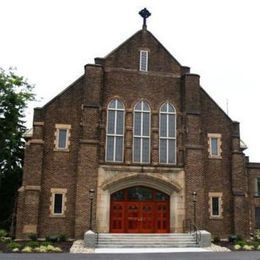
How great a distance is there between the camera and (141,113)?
92.6 feet

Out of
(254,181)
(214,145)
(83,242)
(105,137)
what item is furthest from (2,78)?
(254,181)

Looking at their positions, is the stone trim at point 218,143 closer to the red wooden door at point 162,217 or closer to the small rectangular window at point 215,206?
the small rectangular window at point 215,206

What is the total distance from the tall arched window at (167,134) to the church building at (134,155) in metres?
0.07

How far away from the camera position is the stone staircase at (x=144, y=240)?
23.3 metres

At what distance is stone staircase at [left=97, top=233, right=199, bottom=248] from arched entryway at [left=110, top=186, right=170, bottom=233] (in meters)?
1.67

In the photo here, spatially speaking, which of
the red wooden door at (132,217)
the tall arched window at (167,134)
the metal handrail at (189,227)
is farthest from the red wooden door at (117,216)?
the tall arched window at (167,134)

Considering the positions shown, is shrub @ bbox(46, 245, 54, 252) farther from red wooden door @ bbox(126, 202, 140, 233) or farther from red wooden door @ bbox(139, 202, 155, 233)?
red wooden door @ bbox(139, 202, 155, 233)

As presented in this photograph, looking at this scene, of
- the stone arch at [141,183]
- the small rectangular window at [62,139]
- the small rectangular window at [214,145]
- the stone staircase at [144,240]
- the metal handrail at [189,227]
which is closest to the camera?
the stone staircase at [144,240]

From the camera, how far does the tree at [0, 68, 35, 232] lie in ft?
101

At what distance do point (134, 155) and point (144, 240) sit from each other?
5.84 meters

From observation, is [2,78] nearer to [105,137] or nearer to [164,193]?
[105,137]

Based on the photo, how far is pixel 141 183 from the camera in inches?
1070

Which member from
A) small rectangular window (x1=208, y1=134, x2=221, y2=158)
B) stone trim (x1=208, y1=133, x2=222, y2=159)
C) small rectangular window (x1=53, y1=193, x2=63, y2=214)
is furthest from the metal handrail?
small rectangular window (x1=53, y1=193, x2=63, y2=214)

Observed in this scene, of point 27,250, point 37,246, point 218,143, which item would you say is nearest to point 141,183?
point 218,143
